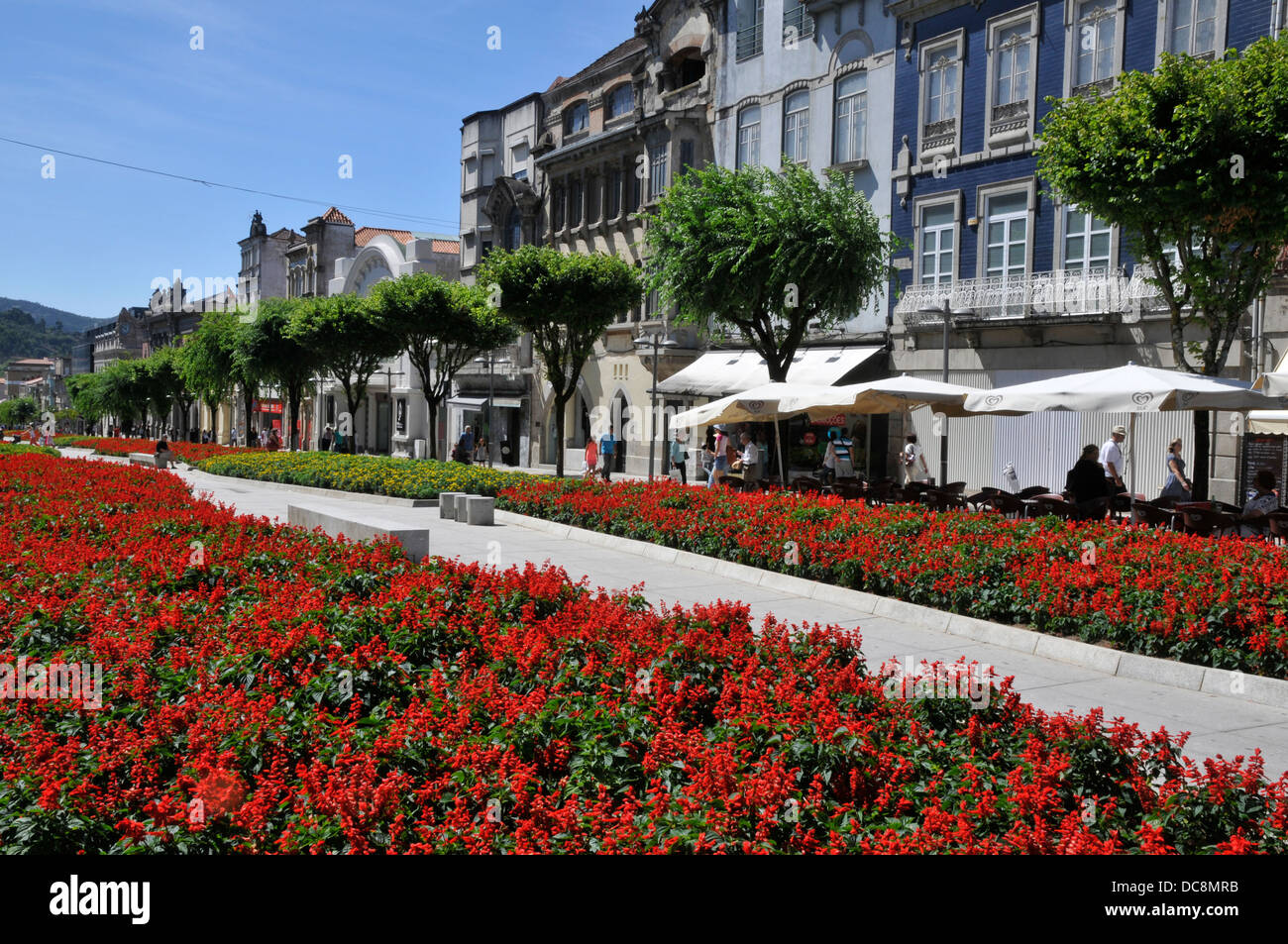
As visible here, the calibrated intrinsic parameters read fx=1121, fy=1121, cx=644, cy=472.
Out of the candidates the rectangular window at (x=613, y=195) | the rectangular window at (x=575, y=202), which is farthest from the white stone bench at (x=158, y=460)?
the rectangular window at (x=613, y=195)

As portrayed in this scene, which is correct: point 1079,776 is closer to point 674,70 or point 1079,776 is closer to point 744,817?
point 744,817

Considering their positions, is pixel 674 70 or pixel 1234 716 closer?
pixel 1234 716

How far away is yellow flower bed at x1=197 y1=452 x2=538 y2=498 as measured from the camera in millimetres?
24344

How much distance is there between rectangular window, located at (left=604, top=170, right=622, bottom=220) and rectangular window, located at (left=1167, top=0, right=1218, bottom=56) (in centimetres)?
2155

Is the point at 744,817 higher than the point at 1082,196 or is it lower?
lower

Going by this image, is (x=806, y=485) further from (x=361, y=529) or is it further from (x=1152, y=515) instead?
(x=361, y=529)

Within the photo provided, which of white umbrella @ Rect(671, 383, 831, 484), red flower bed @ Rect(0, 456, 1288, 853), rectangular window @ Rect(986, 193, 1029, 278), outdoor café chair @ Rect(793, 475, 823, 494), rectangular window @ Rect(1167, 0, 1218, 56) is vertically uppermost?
rectangular window @ Rect(1167, 0, 1218, 56)

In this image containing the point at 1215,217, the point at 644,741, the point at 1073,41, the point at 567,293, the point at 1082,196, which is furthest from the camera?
the point at 567,293

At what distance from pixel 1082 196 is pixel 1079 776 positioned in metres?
13.8

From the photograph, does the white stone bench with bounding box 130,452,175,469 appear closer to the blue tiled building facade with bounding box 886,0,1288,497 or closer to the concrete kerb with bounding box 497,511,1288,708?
the blue tiled building facade with bounding box 886,0,1288,497

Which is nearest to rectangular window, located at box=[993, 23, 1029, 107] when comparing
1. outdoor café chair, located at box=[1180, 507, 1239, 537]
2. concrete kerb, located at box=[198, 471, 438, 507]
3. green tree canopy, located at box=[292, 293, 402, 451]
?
outdoor café chair, located at box=[1180, 507, 1239, 537]

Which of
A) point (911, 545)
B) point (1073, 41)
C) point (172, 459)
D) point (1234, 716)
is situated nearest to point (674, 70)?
point (1073, 41)
